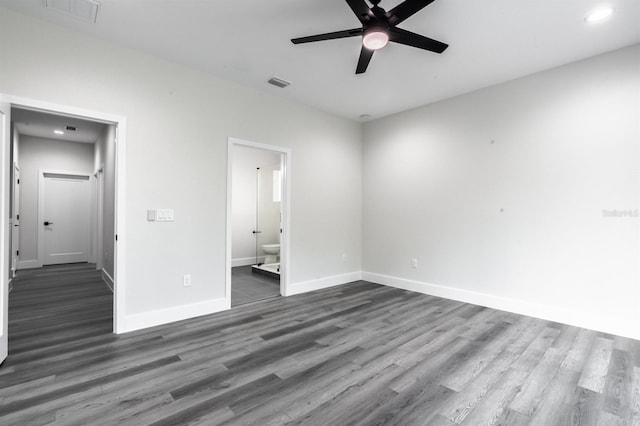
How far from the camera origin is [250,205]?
695 cm

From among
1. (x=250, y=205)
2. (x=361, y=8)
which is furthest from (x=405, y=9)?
(x=250, y=205)

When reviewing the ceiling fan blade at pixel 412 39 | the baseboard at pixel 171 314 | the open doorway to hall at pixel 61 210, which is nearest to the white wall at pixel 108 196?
the open doorway to hall at pixel 61 210

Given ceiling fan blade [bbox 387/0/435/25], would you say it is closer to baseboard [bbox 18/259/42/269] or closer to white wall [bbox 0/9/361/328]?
white wall [bbox 0/9/361/328]

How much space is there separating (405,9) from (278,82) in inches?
83.8

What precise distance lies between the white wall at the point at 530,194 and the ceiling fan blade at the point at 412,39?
6.17 feet

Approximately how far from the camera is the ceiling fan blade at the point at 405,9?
191cm

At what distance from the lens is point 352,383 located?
2088 millimetres

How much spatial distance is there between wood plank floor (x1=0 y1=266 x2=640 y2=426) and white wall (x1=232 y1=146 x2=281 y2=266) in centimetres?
331

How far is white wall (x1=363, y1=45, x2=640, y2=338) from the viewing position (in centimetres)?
297

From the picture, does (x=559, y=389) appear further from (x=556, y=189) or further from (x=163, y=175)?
(x=163, y=175)

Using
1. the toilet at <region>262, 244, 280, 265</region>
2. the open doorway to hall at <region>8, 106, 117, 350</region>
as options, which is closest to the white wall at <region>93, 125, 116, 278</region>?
the open doorway to hall at <region>8, 106, 117, 350</region>

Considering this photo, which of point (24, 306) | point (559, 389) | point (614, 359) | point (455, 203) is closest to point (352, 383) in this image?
point (559, 389)

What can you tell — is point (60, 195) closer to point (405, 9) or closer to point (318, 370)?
point (318, 370)

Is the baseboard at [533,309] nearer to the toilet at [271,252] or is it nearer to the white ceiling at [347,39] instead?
the toilet at [271,252]
